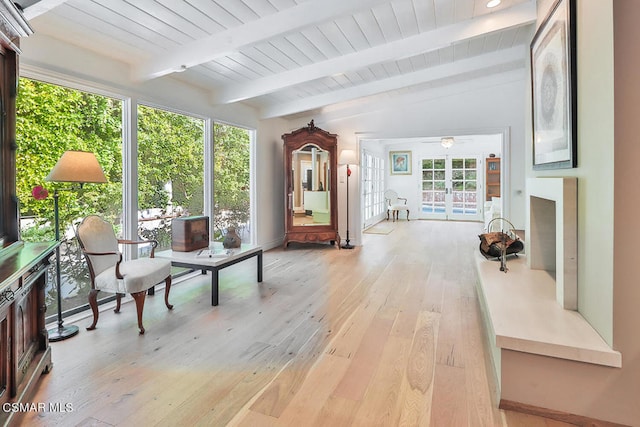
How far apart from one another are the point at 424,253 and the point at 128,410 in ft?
15.5

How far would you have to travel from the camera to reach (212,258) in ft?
11.3

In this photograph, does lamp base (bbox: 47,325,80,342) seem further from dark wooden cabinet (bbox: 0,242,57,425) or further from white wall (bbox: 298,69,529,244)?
white wall (bbox: 298,69,529,244)

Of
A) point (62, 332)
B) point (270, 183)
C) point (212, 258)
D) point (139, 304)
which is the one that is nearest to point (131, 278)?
point (139, 304)

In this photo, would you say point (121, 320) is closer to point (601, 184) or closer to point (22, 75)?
point (22, 75)

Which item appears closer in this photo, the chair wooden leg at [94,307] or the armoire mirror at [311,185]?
the chair wooden leg at [94,307]

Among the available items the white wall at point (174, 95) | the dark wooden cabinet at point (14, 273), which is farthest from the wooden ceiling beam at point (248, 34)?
the dark wooden cabinet at point (14, 273)

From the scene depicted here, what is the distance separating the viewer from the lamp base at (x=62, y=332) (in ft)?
8.43

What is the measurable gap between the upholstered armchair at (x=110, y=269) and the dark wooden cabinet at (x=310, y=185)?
3057 millimetres

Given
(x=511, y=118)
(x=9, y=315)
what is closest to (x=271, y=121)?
(x=511, y=118)

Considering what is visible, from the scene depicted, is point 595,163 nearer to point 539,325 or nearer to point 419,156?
point 539,325

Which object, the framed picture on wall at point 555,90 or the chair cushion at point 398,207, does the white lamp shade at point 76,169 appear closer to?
the framed picture on wall at point 555,90

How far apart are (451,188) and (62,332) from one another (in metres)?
10.1

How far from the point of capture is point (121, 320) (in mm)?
2969

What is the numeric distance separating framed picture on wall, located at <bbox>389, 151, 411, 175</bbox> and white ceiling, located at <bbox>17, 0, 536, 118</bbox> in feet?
20.0
